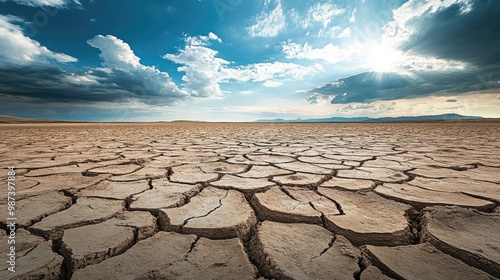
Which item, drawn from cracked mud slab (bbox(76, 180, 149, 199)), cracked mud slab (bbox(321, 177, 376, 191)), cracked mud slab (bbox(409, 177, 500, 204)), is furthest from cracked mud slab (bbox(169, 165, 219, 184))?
cracked mud slab (bbox(409, 177, 500, 204))

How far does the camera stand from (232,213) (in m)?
0.99

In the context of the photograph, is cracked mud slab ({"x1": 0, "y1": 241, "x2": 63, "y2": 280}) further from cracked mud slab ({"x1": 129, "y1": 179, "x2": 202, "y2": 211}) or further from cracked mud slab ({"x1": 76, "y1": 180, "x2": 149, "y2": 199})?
cracked mud slab ({"x1": 76, "y1": 180, "x2": 149, "y2": 199})

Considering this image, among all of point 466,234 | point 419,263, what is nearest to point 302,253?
point 419,263

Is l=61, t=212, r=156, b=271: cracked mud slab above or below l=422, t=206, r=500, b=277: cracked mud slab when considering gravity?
below

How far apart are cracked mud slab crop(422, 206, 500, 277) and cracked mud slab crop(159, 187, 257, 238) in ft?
2.03

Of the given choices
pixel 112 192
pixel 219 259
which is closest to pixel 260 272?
pixel 219 259

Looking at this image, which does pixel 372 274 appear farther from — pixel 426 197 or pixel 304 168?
pixel 304 168

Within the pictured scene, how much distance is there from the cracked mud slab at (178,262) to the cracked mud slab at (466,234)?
0.61 metres

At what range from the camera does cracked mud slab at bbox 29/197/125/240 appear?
0.85 m

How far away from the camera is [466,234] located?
0.80 meters

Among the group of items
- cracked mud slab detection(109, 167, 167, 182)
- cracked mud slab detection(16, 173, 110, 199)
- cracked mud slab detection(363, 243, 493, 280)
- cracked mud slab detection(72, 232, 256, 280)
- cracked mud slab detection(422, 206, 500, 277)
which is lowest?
cracked mud slab detection(109, 167, 167, 182)

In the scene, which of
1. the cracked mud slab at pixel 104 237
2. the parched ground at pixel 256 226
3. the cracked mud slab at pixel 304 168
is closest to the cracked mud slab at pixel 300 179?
the parched ground at pixel 256 226

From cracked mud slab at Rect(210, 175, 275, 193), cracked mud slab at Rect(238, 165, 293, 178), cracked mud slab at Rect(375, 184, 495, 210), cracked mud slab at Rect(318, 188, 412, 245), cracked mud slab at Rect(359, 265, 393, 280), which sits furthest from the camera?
cracked mud slab at Rect(238, 165, 293, 178)

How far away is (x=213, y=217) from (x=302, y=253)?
1.28 ft
